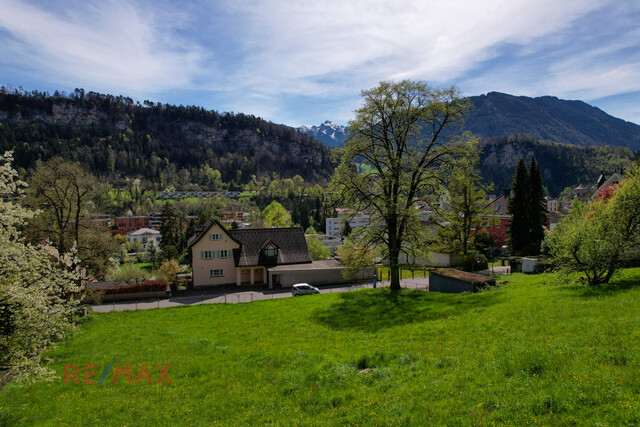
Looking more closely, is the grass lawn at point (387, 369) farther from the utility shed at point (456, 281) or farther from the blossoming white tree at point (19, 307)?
the utility shed at point (456, 281)

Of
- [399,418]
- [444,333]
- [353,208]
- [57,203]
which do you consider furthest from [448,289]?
[57,203]

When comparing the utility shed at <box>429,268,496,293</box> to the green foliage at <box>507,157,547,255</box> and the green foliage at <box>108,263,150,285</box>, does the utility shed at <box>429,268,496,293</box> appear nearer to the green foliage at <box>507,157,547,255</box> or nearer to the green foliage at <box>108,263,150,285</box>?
the green foliage at <box>507,157,547,255</box>

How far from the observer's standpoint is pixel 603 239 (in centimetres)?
1806

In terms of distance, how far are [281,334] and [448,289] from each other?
16.0m

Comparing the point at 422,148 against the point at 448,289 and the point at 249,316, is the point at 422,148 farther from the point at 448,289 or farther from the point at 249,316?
the point at 249,316

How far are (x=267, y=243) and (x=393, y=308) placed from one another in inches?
909

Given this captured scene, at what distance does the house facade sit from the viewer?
40312 millimetres

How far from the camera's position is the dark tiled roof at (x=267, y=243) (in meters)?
40.9

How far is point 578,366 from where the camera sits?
26.5ft

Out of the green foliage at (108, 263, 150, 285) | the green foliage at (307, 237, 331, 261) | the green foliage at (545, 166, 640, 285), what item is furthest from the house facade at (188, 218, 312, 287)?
the green foliage at (545, 166, 640, 285)

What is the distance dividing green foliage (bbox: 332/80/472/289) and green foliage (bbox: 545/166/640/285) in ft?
28.2

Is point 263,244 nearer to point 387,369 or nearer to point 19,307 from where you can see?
point 19,307

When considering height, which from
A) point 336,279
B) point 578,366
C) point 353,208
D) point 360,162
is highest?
point 360,162

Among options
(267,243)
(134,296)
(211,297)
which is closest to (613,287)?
(211,297)
